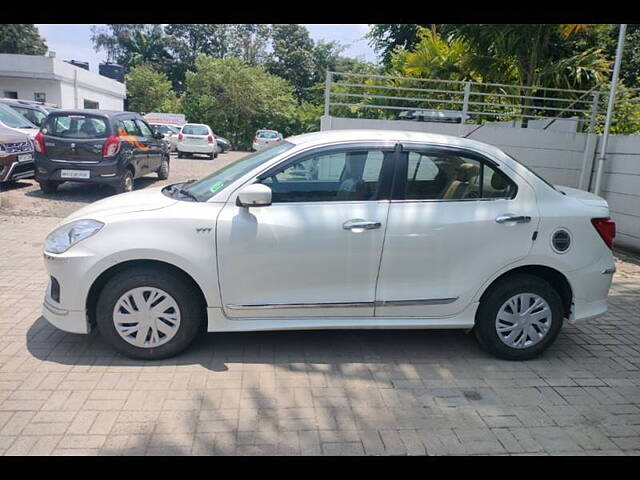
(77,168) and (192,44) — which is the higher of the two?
(192,44)

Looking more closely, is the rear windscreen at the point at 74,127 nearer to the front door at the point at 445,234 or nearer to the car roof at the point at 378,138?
the car roof at the point at 378,138

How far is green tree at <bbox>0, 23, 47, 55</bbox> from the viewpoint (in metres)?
49.5

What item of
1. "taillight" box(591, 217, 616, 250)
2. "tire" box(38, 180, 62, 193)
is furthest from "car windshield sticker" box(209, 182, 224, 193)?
"tire" box(38, 180, 62, 193)

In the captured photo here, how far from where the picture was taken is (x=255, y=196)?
3611 mm

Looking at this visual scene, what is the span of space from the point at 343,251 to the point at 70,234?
6.49ft

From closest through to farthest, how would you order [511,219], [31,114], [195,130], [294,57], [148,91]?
[511,219] → [31,114] → [195,130] → [148,91] → [294,57]

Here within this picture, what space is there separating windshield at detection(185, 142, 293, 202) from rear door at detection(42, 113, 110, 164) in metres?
6.33

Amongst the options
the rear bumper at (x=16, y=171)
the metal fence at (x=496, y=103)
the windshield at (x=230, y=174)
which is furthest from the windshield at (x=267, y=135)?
the windshield at (x=230, y=174)

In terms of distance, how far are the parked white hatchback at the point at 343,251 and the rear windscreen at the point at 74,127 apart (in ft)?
21.2

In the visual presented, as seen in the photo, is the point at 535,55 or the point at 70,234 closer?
the point at 70,234

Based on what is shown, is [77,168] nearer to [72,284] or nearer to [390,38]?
[72,284]

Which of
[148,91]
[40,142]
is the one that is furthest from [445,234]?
[148,91]

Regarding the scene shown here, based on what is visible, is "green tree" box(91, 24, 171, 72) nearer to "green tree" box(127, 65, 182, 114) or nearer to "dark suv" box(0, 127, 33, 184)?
"green tree" box(127, 65, 182, 114)
